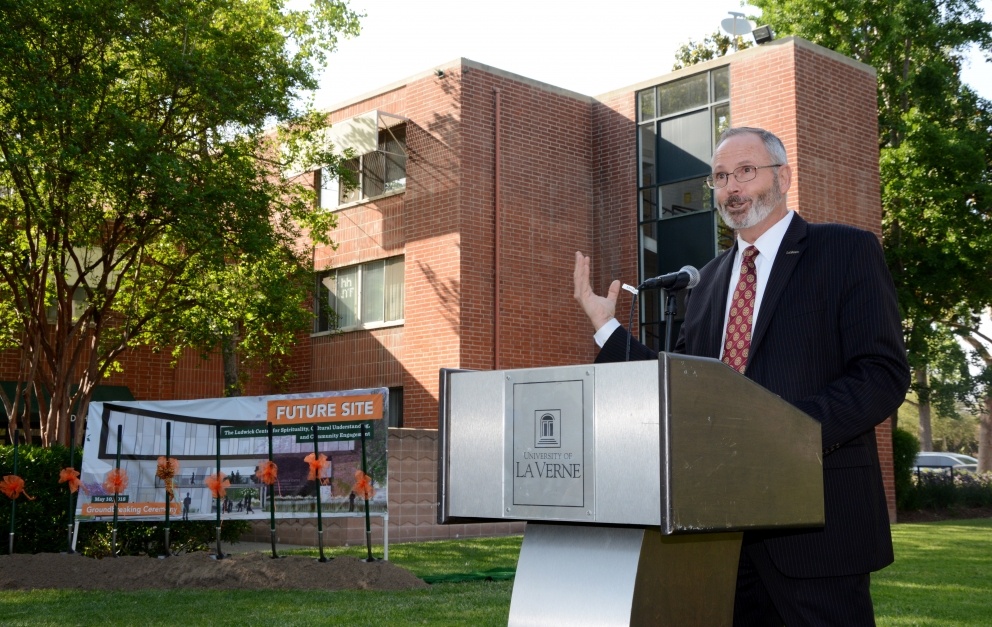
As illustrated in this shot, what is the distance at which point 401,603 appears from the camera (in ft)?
34.3

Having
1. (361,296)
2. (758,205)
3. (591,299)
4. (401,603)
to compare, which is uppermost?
(361,296)

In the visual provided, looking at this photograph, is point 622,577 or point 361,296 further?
point 361,296

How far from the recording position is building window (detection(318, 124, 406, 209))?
2462cm

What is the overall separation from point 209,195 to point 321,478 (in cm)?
653

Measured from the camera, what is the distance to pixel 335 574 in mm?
12250

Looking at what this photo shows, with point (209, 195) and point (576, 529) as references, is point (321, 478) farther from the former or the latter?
point (576, 529)

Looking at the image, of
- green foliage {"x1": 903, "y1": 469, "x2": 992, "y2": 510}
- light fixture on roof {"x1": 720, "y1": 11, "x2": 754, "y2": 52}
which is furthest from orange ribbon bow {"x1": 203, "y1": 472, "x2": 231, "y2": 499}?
green foliage {"x1": 903, "y1": 469, "x2": 992, "y2": 510}

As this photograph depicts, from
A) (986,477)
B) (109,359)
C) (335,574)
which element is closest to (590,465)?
(335,574)

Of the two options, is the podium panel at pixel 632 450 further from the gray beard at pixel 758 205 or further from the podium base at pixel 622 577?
the gray beard at pixel 758 205

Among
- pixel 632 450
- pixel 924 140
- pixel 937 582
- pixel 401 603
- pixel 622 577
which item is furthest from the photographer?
pixel 924 140

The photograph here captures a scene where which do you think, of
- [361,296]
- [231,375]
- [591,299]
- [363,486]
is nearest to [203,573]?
[363,486]

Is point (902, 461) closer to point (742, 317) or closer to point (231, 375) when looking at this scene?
point (231, 375)

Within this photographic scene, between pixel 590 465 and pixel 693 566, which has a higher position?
pixel 590 465

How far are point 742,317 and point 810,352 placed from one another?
260 millimetres
